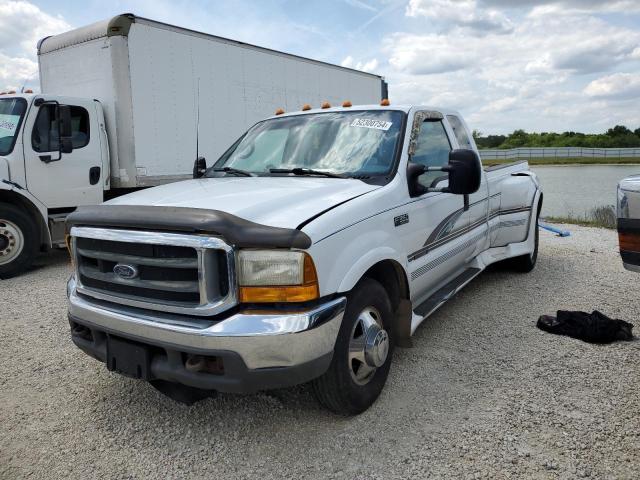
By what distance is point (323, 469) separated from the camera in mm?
2691

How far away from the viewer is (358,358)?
9.99 ft

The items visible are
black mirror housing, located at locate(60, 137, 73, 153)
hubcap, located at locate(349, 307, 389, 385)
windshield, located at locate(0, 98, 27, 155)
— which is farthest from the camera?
black mirror housing, located at locate(60, 137, 73, 153)

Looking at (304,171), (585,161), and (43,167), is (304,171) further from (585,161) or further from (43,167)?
(585,161)

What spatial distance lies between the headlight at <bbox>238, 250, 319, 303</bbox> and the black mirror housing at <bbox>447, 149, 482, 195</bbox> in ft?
4.61

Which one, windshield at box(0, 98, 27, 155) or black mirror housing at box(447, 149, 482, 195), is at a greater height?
windshield at box(0, 98, 27, 155)

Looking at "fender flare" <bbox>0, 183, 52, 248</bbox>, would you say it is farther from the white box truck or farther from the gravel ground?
the gravel ground

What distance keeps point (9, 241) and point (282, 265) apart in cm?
605

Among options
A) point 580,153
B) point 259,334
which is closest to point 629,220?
point 259,334

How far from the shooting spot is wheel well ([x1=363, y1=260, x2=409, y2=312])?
3.43 m

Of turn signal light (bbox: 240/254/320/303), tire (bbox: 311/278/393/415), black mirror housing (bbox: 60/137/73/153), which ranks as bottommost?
tire (bbox: 311/278/393/415)

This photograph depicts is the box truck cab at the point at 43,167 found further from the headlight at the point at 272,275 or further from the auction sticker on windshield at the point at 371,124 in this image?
the headlight at the point at 272,275

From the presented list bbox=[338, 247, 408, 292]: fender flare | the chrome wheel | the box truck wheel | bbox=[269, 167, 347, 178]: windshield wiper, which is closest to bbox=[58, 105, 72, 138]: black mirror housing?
the box truck wheel

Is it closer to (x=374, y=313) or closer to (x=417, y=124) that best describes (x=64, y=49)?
(x=417, y=124)

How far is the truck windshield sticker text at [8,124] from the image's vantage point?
7059mm
